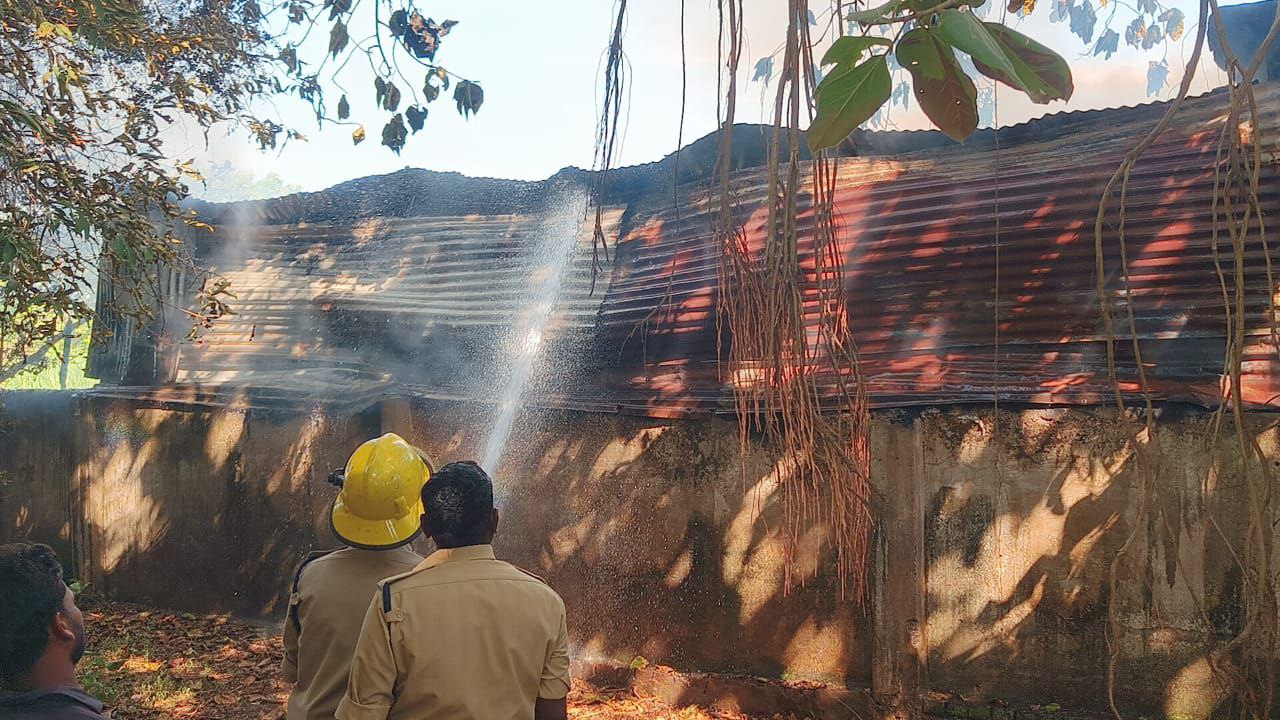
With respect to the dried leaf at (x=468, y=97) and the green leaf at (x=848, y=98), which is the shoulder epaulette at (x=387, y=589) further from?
the dried leaf at (x=468, y=97)

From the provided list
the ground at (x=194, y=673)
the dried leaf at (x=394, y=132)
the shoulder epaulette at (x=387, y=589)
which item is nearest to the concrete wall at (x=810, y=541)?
the ground at (x=194, y=673)

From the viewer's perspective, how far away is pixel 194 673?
7062 millimetres

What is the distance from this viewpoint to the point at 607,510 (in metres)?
6.77

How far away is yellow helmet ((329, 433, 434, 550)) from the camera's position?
2781 mm

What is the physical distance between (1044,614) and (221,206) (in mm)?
9794

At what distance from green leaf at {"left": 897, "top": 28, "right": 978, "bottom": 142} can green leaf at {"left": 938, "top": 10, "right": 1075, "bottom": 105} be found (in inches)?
2.0

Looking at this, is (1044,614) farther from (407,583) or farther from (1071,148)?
(407,583)

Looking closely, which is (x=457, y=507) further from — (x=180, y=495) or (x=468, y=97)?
(x=180, y=495)

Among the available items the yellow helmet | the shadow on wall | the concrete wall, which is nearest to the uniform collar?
the yellow helmet

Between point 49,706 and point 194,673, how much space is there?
607cm

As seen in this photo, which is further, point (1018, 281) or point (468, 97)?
point (1018, 281)

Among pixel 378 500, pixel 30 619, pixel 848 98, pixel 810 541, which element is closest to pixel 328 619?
pixel 378 500

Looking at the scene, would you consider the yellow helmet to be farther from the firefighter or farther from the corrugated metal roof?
the corrugated metal roof

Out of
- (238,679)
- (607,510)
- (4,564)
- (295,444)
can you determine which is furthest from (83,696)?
(295,444)
